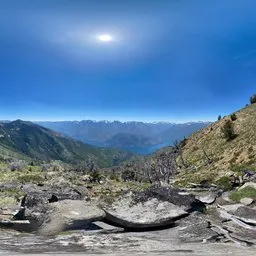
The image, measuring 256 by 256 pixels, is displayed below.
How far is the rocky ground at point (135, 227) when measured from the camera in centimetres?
1845

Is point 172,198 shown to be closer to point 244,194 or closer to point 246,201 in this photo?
point 246,201

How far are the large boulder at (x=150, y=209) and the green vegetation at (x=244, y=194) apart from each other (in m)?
5.68

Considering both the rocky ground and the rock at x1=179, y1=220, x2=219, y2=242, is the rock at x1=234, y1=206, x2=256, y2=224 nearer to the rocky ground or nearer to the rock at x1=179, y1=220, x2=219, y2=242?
the rocky ground

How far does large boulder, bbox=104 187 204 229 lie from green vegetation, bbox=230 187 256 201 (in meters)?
5.68

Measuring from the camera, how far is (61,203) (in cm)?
2589

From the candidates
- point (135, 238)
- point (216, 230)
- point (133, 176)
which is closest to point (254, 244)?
point (216, 230)

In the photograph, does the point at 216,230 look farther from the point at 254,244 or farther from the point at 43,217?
the point at 43,217

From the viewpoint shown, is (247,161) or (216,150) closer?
(247,161)

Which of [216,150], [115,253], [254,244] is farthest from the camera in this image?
[216,150]

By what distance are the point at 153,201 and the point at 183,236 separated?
512 centimetres

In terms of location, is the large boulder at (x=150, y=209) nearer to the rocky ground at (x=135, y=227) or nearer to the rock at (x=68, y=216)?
the rocky ground at (x=135, y=227)

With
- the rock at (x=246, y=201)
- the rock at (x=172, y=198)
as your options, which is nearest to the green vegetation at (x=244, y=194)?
the rock at (x=246, y=201)

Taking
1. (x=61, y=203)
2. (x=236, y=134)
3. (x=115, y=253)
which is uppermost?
(x=236, y=134)

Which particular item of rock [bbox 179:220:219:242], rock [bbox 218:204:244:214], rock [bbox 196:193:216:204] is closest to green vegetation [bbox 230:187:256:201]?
rock [bbox 196:193:216:204]
